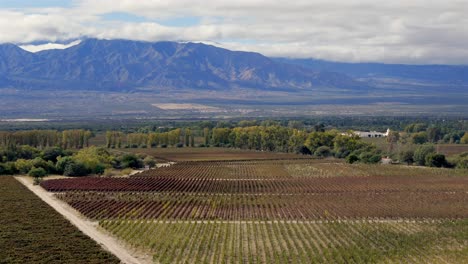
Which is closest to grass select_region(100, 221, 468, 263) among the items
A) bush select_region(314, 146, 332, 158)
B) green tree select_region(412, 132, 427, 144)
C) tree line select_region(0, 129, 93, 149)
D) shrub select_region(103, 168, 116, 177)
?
shrub select_region(103, 168, 116, 177)

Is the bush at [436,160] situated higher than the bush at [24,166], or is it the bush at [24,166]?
the bush at [436,160]

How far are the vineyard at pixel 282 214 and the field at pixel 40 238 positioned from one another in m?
Answer: 2.57

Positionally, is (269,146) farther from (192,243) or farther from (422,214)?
(192,243)

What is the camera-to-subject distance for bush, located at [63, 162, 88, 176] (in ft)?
271

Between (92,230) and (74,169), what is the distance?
41731 mm

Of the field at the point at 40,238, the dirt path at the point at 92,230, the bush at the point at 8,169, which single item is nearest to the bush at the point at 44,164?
the bush at the point at 8,169

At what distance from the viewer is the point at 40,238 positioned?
3888 cm

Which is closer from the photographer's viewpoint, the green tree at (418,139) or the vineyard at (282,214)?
the vineyard at (282,214)

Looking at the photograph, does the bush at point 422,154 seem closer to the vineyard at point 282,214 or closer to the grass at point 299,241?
the vineyard at point 282,214

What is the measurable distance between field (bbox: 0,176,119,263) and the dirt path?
1.87 ft

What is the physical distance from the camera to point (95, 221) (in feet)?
A: 152

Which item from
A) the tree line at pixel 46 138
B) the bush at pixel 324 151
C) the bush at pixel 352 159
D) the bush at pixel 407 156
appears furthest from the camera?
the bush at pixel 324 151

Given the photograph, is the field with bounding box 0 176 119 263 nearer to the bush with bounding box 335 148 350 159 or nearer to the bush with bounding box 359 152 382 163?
the bush with bounding box 359 152 382 163

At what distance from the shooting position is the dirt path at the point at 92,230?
3459 centimetres
